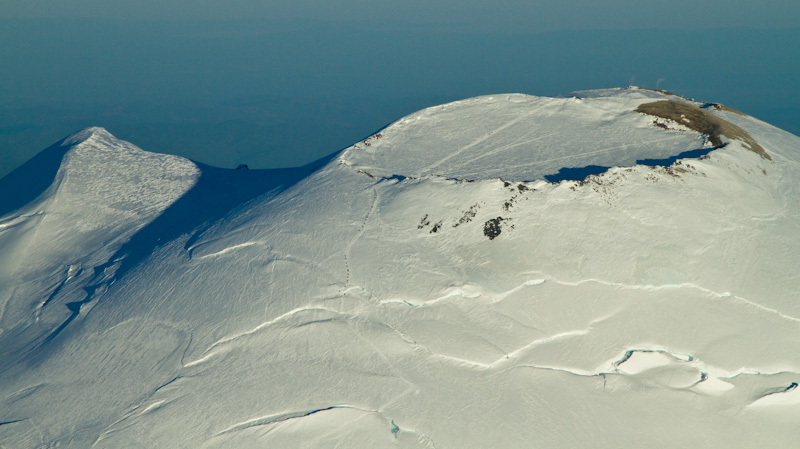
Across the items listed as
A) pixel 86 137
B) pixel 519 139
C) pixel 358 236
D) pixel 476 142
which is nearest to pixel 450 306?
pixel 358 236

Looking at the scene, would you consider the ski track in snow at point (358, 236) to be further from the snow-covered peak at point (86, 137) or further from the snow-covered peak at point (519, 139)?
the snow-covered peak at point (86, 137)

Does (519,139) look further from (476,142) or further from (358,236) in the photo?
(358,236)

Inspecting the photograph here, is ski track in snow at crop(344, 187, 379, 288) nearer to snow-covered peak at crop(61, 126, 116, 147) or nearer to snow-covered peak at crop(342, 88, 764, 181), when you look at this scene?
snow-covered peak at crop(342, 88, 764, 181)

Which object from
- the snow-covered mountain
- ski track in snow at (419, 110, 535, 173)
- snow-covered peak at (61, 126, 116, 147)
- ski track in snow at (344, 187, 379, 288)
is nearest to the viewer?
the snow-covered mountain

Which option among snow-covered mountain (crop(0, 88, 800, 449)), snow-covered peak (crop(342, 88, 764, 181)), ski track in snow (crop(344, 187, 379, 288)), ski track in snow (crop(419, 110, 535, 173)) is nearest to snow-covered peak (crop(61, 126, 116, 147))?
snow-covered mountain (crop(0, 88, 800, 449))

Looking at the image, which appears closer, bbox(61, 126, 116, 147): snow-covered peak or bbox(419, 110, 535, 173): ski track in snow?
bbox(419, 110, 535, 173): ski track in snow

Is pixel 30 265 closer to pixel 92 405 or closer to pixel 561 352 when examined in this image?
pixel 92 405

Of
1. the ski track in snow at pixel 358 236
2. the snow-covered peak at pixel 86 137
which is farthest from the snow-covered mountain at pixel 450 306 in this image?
the snow-covered peak at pixel 86 137
